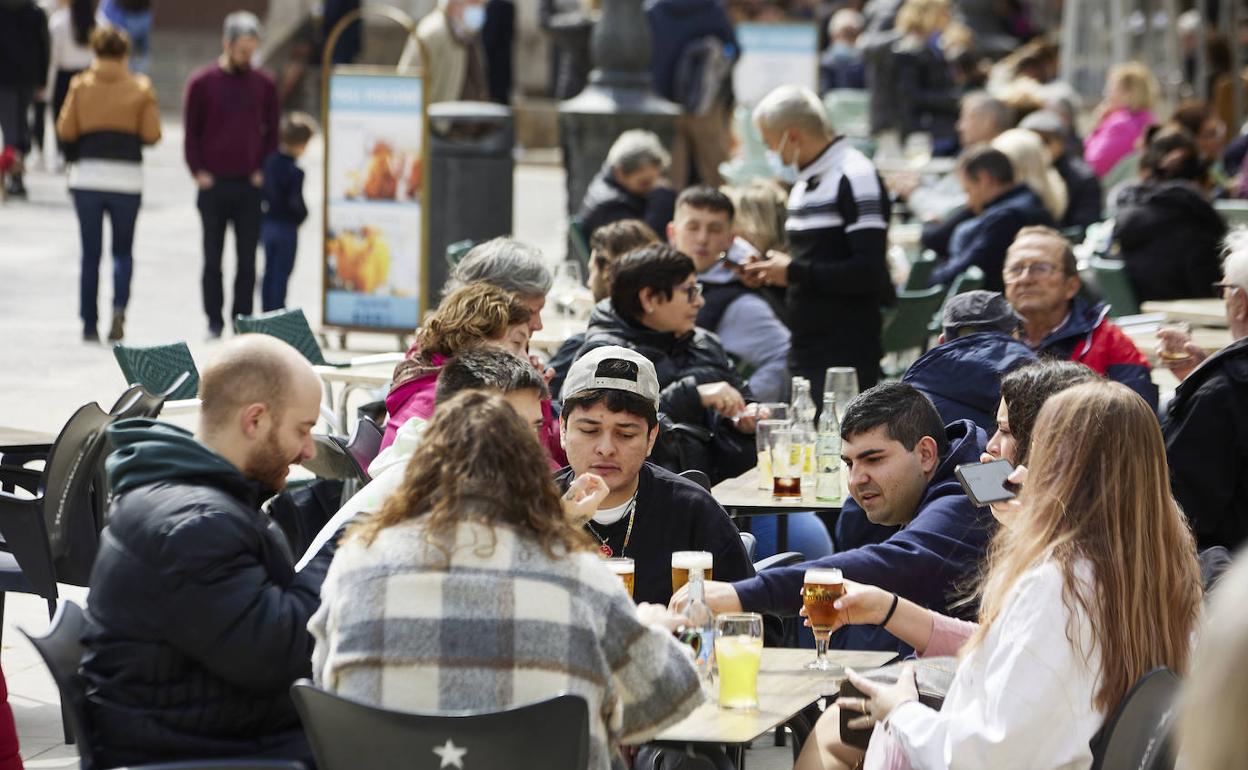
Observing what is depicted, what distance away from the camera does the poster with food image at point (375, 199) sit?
12109 mm

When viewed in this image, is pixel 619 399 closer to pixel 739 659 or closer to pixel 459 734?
pixel 739 659

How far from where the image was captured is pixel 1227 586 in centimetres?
168

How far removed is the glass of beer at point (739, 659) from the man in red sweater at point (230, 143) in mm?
8902

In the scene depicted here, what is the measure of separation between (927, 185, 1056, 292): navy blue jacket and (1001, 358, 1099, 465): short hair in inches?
211

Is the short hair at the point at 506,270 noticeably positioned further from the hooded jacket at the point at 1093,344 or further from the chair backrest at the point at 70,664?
the chair backrest at the point at 70,664

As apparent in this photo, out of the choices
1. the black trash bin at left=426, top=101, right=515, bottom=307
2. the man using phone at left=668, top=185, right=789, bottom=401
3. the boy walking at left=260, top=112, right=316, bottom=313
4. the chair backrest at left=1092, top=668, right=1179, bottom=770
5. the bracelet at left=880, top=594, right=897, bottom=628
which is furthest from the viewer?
the black trash bin at left=426, top=101, right=515, bottom=307

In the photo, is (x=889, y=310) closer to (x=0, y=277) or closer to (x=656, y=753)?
(x=656, y=753)

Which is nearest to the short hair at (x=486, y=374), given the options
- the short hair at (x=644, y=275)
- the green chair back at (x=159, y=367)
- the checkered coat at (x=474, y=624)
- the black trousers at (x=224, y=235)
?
the checkered coat at (x=474, y=624)

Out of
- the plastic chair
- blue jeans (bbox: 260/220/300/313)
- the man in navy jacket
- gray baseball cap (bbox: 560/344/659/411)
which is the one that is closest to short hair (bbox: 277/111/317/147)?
blue jeans (bbox: 260/220/300/313)

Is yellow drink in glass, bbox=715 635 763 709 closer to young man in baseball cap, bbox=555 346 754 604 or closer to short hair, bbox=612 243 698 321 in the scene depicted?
young man in baseball cap, bbox=555 346 754 604

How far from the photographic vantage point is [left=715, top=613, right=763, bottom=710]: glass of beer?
3.86 meters

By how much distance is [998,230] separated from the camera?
995cm

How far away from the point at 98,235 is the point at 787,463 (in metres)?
7.19

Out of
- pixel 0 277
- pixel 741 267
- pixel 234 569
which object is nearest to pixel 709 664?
pixel 234 569
